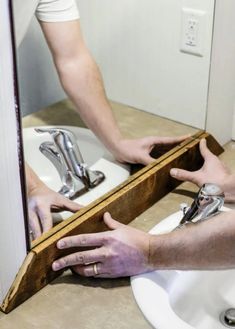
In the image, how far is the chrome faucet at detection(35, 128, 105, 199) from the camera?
3.99ft

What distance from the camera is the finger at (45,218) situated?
42.2 inches

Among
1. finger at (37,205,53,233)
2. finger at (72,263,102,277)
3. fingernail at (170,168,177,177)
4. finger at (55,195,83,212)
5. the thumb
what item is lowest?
finger at (72,263,102,277)

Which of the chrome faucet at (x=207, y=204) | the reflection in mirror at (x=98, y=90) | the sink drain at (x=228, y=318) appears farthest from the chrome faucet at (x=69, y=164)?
the sink drain at (x=228, y=318)

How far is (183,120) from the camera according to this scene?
1.48 m

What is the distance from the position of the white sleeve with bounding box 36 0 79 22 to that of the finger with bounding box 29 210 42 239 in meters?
0.40

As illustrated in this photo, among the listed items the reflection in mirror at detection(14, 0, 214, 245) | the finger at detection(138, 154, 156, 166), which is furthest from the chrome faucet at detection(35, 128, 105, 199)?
the finger at detection(138, 154, 156, 166)

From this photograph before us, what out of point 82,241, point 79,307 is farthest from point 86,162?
point 79,307

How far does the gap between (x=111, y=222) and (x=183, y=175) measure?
0.26 m

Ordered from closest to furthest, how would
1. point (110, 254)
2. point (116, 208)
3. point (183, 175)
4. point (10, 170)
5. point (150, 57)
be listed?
point (10, 170)
point (110, 254)
point (116, 208)
point (183, 175)
point (150, 57)

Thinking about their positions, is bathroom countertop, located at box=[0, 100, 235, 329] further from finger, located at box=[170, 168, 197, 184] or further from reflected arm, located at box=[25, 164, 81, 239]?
finger, located at box=[170, 168, 197, 184]

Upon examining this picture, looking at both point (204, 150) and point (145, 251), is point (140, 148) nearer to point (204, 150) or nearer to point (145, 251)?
point (204, 150)

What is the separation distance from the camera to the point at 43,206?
1.11 metres

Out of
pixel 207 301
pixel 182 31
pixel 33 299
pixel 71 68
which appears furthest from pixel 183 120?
pixel 33 299

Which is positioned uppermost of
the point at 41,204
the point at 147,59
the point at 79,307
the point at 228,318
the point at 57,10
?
the point at 57,10
